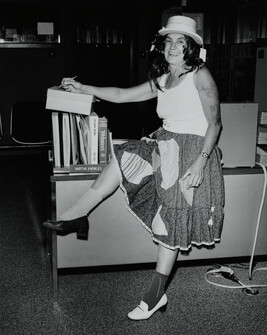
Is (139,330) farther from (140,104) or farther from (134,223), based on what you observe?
(140,104)

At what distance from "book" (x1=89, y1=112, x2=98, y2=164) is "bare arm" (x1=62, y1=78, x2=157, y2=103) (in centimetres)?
13

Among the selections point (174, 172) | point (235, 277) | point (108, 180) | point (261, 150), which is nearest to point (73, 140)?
point (108, 180)

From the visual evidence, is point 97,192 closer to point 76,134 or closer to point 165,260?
point 76,134

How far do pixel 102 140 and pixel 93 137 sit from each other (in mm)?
53

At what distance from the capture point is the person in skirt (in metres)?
2.29

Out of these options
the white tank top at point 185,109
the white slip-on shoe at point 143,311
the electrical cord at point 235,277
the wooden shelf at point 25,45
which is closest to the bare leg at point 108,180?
the white tank top at point 185,109

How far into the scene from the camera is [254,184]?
8.82 feet

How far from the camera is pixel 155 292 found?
2.32 m

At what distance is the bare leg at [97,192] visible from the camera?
241cm

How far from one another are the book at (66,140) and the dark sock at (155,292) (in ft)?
2.39

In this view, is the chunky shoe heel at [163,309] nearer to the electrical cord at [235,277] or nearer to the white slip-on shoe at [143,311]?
the white slip-on shoe at [143,311]

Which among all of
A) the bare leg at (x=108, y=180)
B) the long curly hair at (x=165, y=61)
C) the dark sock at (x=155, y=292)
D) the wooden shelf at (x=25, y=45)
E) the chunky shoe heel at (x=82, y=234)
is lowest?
the dark sock at (x=155, y=292)

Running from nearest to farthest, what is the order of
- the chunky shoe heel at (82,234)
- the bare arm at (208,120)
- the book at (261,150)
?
the bare arm at (208,120), the chunky shoe heel at (82,234), the book at (261,150)

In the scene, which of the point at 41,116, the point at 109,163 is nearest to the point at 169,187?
the point at 109,163
